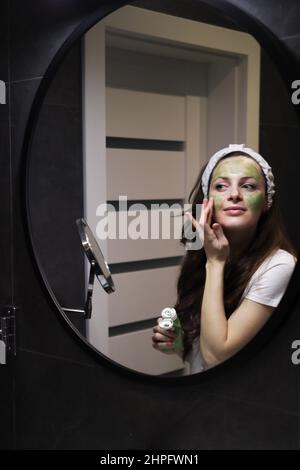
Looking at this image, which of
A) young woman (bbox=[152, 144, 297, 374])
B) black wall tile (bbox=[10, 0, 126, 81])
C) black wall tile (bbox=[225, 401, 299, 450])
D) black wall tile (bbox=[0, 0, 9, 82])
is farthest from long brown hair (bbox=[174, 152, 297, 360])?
black wall tile (bbox=[0, 0, 9, 82])

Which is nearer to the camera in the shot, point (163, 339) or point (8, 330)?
point (163, 339)

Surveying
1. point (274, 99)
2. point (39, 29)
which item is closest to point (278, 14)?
point (274, 99)

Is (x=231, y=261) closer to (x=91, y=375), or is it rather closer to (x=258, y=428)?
(x=258, y=428)

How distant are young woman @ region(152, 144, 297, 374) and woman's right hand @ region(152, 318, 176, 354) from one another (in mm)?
30

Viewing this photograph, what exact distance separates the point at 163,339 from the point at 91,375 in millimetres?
265

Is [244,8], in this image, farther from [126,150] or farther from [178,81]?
[126,150]

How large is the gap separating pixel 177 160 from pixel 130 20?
0.99 ft

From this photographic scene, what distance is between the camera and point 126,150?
1243 mm

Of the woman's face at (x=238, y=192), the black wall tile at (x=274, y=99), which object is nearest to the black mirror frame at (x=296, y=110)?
the black wall tile at (x=274, y=99)

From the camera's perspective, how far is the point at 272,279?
1068 mm

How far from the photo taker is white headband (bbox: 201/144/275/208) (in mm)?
1057

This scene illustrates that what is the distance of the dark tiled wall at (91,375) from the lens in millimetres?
1084
